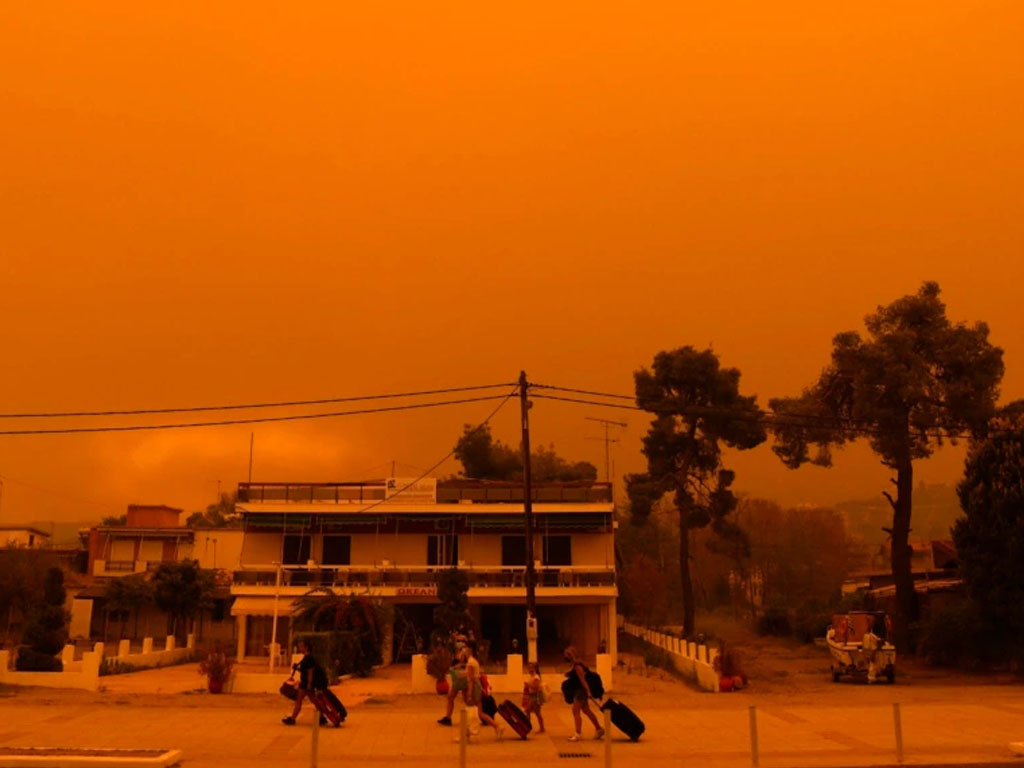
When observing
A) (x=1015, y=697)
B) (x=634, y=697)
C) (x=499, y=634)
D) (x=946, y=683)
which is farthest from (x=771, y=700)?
(x=499, y=634)

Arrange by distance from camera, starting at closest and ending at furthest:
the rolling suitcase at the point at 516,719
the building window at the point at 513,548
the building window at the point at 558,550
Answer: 1. the rolling suitcase at the point at 516,719
2. the building window at the point at 558,550
3. the building window at the point at 513,548

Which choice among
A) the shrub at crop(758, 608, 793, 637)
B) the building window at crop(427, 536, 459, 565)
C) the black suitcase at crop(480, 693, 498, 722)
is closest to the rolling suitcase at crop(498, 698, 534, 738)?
the black suitcase at crop(480, 693, 498, 722)

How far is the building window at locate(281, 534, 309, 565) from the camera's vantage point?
36250mm

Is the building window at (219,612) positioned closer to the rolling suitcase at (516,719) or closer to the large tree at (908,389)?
the large tree at (908,389)

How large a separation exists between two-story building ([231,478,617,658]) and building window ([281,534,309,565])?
38 millimetres

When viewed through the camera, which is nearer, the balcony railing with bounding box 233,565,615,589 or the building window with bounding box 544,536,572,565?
the balcony railing with bounding box 233,565,615,589

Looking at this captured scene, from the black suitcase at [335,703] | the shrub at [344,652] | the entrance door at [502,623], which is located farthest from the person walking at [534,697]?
the entrance door at [502,623]

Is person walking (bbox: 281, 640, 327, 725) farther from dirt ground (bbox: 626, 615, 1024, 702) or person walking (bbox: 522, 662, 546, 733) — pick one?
dirt ground (bbox: 626, 615, 1024, 702)

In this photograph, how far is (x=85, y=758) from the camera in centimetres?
1230

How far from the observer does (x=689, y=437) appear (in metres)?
40.4

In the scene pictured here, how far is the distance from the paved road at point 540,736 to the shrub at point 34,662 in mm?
1663

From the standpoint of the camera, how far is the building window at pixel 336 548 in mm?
36409

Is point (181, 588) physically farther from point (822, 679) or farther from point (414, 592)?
point (822, 679)

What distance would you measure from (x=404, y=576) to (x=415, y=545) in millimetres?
1442
